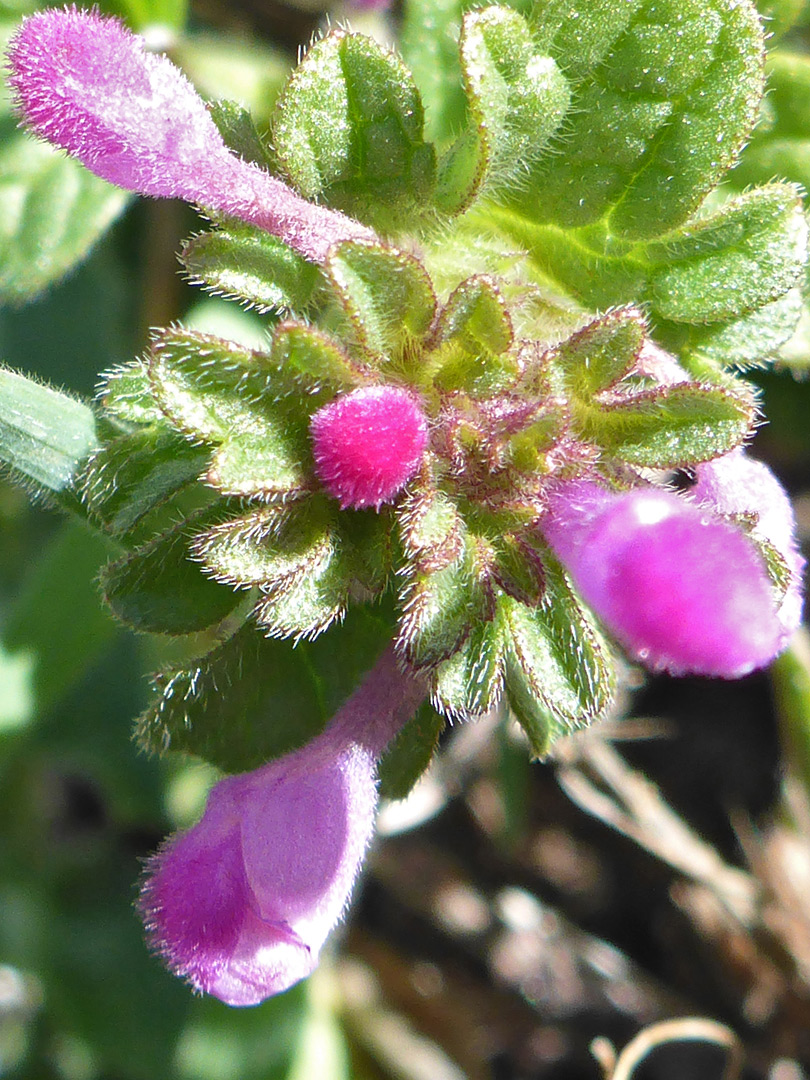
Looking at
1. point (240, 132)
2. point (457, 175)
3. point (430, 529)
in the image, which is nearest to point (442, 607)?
point (430, 529)

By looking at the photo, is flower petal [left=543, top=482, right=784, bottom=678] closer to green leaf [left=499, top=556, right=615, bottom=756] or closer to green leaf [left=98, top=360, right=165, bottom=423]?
green leaf [left=499, top=556, right=615, bottom=756]

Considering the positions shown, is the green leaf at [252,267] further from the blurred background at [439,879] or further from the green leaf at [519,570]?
the blurred background at [439,879]

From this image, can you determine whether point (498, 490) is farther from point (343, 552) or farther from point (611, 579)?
point (611, 579)

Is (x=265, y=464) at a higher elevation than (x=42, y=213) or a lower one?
higher

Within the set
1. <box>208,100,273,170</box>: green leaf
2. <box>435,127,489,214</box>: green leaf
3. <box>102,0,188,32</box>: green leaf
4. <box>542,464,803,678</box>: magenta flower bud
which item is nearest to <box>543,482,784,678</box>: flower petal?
<box>542,464,803,678</box>: magenta flower bud

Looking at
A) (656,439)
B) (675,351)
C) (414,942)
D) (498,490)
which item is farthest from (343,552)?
(414,942)

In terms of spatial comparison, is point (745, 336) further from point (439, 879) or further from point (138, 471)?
point (439, 879)
